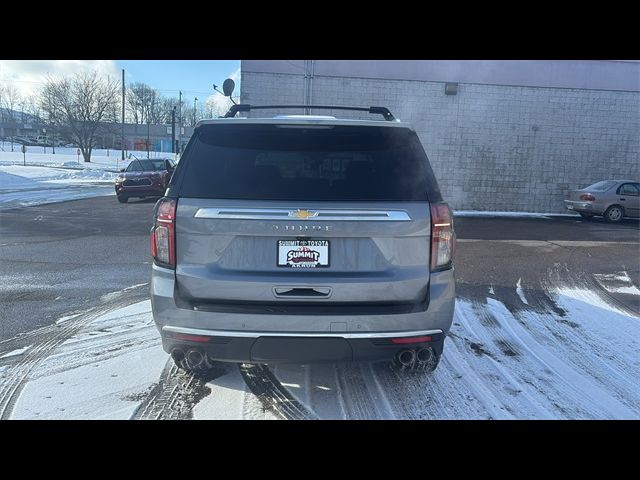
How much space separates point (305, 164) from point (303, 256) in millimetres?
618

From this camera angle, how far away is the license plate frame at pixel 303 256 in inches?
111

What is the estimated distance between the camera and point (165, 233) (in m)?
2.90

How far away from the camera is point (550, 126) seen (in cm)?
1568

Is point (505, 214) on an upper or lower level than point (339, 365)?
upper

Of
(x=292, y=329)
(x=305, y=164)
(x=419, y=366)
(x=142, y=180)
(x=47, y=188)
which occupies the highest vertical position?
(x=305, y=164)

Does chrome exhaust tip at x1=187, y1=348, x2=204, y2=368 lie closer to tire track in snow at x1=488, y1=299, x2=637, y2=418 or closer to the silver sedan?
tire track in snow at x1=488, y1=299, x2=637, y2=418

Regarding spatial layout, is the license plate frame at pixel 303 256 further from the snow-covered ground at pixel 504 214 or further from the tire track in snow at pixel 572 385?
the snow-covered ground at pixel 504 214

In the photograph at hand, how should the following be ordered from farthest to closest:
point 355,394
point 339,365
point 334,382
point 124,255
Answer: point 124,255
point 339,365
point 334,382
point 355,394

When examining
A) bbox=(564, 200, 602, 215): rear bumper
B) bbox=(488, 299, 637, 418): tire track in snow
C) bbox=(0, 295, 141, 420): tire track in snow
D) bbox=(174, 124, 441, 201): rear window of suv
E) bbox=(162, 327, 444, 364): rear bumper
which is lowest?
bbox=(0, 295, 141, 420): tire track in snow

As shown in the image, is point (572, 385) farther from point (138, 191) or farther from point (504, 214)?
point (138, 191)

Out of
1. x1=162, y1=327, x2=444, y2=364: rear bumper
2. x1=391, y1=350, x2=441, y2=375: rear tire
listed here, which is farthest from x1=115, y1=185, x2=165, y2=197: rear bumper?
x1=391, y1=350, x2=441, y2=375: rear tire

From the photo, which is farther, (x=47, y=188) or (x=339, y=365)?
(x=47, y=188)

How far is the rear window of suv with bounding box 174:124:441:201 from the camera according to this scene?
2906 millimetres

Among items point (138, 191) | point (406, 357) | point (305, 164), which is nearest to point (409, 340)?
point (406, 357)
